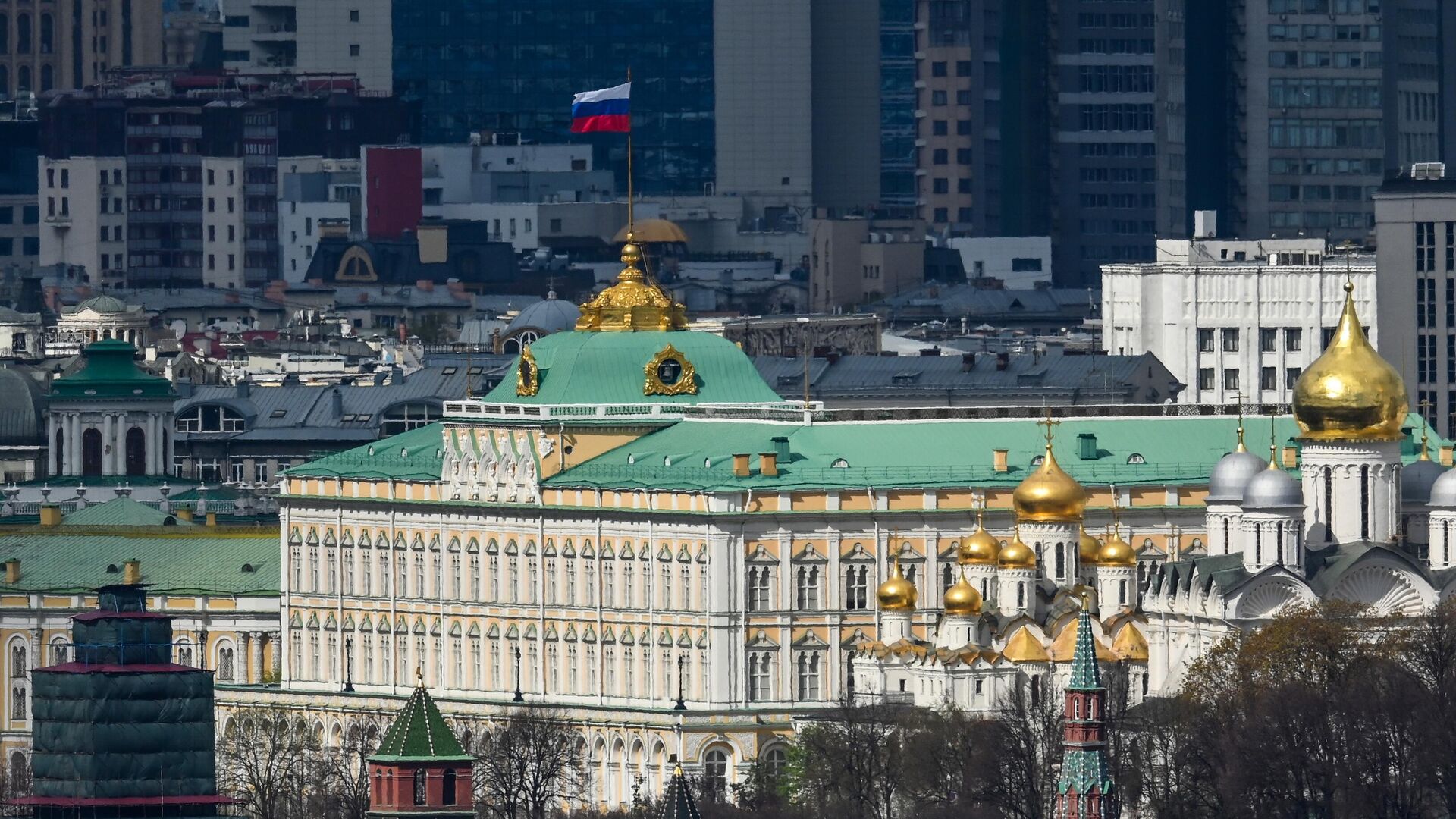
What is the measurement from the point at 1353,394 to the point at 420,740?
136 ft

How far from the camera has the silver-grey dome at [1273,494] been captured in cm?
19575

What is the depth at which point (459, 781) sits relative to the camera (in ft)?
537

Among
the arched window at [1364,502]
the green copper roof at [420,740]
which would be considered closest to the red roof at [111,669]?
the green copper roof at [420,740]

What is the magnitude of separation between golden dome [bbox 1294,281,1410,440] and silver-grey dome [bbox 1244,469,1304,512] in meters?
2.59

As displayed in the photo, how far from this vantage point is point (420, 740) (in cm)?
16388

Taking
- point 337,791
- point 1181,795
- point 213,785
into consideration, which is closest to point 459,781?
point 213,785

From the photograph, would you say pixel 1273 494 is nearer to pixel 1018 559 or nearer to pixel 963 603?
pixel 1018 559

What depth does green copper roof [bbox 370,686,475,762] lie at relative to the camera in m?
164

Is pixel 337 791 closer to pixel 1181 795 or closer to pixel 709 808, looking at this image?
pixel 709 808

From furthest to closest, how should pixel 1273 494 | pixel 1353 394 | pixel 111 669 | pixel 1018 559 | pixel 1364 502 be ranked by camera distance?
pixel 1364 502 → pixel 1018 559 → pixel 1353 394 → pixel 1273 494 → pixel 111 669

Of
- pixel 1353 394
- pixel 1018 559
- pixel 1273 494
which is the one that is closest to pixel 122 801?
pixel 1018 559

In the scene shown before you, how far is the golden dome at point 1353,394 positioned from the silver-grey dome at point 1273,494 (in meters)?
2.59

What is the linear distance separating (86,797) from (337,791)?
120ft

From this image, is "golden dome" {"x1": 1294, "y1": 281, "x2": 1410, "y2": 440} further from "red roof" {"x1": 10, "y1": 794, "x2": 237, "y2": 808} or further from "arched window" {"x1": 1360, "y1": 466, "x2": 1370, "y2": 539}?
"red roof" {"x1": 10, "y1": 794, "x2": 237, "y2": 808}
